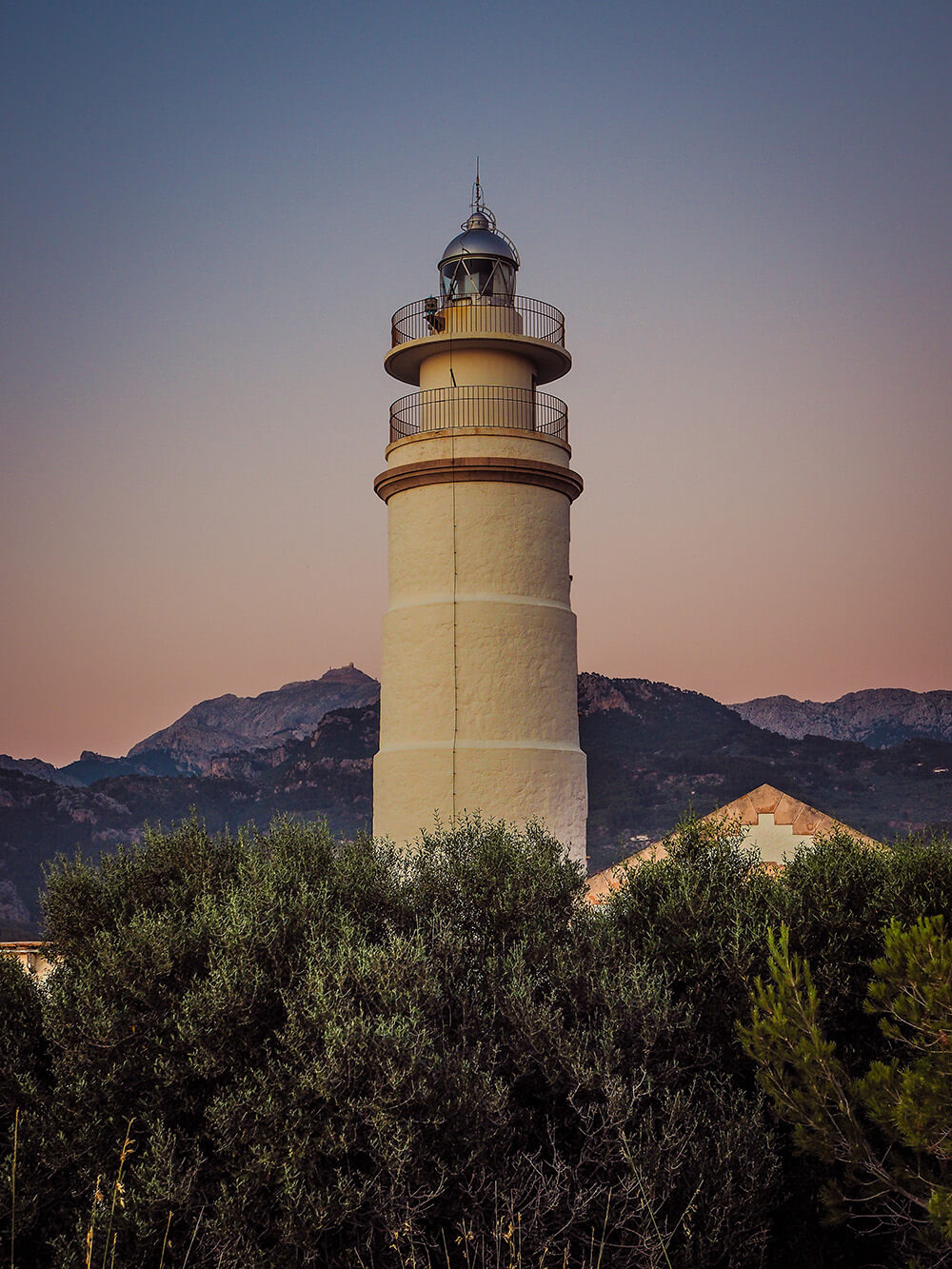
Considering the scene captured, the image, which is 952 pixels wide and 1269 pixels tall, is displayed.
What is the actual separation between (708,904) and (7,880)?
3105 inches

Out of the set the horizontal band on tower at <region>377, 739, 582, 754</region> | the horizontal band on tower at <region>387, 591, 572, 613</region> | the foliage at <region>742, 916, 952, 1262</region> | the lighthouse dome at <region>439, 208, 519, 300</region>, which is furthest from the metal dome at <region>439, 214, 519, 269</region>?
the foliage at <region>742, 916, 952, 1262</region>

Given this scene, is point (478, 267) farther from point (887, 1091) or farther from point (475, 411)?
point (887, 1091)

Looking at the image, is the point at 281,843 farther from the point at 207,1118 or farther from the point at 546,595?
the point at 546,595

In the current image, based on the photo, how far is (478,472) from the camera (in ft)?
65.9

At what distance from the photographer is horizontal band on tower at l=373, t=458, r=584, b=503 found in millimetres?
20062

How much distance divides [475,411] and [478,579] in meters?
2.85

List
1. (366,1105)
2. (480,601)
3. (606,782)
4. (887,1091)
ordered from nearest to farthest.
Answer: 1. (887,1091)
2. (366,1105)
3. (480,601)
4. (606,782)

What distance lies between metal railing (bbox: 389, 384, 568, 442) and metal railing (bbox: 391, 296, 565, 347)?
3.12ft

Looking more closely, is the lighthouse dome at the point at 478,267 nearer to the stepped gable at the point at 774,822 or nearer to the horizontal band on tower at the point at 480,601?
the horizontal band on tower at the point at 480,601

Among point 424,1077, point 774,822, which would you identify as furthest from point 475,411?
point 424,1077

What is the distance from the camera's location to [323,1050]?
9.68 meters

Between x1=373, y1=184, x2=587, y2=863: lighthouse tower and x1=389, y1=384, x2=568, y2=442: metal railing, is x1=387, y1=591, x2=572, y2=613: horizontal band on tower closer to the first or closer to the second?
x1=373, y1=184, x2=587, y2=863: lighthouse tower

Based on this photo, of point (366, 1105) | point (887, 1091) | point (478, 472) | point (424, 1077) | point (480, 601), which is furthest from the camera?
point (478, 472)

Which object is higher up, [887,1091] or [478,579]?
[478,579]
